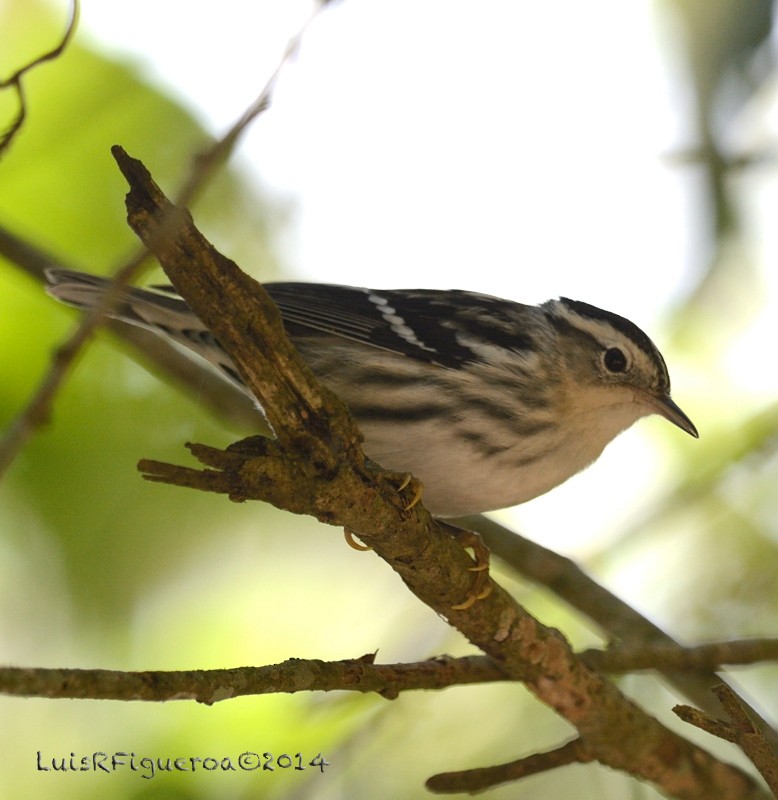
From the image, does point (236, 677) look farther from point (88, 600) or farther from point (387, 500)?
point (88, 600)

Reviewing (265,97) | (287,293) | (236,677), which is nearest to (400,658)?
(287,293)

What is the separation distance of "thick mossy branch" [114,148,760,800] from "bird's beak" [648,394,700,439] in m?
1.48

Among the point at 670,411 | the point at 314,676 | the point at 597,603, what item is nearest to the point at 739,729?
the point at 314,676

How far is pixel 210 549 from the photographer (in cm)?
539

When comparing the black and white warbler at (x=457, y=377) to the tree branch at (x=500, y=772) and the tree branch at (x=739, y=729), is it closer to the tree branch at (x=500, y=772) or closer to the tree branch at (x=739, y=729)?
the tree branch at (x=500, y=772)

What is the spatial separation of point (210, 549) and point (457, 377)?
5.89 feet

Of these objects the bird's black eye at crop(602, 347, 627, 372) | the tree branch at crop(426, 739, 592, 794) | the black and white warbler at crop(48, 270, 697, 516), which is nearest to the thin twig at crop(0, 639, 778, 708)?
the tree branch at crop(426, 739, 592, 794)

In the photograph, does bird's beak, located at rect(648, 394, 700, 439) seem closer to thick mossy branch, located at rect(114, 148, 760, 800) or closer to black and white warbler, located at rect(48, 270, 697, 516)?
black and white warbler, located at rect(48, 270, 697, 516)

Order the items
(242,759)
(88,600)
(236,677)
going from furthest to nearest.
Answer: (88,600) → (242,759) → (236,677)

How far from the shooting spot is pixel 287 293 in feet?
15.8

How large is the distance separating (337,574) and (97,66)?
312 cm

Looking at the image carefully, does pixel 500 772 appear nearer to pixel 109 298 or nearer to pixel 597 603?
pixel 597 603

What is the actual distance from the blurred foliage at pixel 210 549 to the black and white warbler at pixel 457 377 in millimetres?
883

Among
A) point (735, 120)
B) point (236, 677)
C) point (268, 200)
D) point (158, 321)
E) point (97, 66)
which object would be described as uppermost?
point (97, 66)
